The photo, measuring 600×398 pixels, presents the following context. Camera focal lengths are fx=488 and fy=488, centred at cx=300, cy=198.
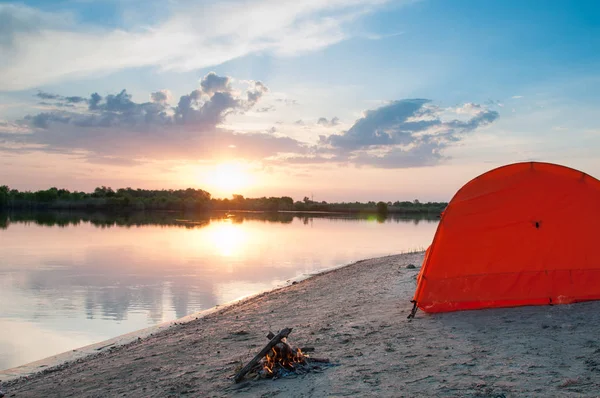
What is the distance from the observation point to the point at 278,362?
6.33m

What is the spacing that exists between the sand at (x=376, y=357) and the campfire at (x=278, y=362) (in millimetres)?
144

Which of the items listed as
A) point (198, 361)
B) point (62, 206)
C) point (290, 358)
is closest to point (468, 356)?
point (290, 358)

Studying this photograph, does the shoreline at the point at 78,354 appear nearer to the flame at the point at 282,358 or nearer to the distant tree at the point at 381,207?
the flame at the point at 282,358

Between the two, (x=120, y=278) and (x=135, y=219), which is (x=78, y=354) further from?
(x=135, y=219)

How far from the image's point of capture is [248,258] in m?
27.9

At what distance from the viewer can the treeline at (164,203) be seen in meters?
111

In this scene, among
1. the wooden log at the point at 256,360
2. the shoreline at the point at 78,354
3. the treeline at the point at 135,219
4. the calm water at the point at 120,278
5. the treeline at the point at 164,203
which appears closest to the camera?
the wooden log at the point at 256,360

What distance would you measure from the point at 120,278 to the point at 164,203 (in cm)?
10579

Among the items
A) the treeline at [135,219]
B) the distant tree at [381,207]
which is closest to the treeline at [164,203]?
the distant tree at [381,207]

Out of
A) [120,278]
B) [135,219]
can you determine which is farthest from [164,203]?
[120,278]

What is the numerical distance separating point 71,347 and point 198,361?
486 cm

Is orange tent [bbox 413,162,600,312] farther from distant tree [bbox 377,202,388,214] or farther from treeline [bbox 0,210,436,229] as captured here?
distant tree [bbox 377,202,388,214]

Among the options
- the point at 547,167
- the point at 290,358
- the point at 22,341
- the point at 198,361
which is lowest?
the point at 22,341

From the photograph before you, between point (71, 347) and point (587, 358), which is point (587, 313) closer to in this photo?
point (587, 358)
